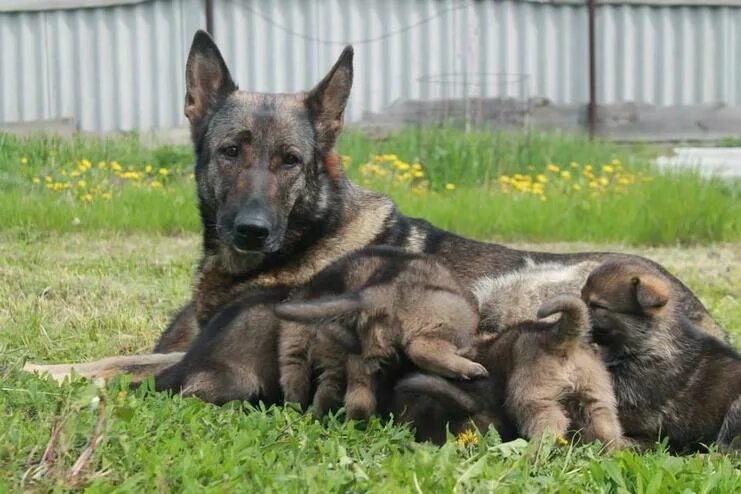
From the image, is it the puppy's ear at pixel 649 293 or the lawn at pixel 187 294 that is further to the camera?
the puppy's ear at pixel 649 293

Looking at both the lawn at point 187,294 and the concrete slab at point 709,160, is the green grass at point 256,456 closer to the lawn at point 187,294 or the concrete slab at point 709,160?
the lawn at point 187,294

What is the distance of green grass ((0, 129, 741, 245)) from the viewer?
33.1 ft

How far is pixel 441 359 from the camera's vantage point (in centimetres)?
454

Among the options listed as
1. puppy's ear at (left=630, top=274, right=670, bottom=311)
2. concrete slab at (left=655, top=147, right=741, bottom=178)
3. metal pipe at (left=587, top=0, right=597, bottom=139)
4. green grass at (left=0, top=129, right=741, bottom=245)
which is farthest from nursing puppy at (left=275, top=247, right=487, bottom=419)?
metal pipe at (left=587, top=0, right=597, bottom=139)

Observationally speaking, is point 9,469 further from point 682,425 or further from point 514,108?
point 514,108

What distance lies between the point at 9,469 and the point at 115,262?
5.12 m

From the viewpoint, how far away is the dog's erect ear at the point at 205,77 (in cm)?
598

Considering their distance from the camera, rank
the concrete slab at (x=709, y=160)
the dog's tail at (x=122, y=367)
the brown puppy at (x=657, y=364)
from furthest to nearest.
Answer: the concrete slab at (x=709, y=160) → the dog's tail at (x=122, y=367) → the brown puppy at (x=657, y=364)

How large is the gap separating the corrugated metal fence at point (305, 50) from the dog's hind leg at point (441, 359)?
9.12m

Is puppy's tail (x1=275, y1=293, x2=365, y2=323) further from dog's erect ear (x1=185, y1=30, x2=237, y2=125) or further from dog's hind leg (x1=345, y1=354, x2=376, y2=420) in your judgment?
dog's erect ear (x1=185, y1=30, x2=237, y2=125)

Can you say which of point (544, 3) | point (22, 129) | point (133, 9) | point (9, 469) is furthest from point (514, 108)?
point (9, 469)

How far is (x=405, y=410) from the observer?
4.68 meters

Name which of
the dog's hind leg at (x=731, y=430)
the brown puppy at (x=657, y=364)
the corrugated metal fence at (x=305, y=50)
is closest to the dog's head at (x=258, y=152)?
the brown puppy at (x=657, y=364)

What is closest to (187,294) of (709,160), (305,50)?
(305,50)
